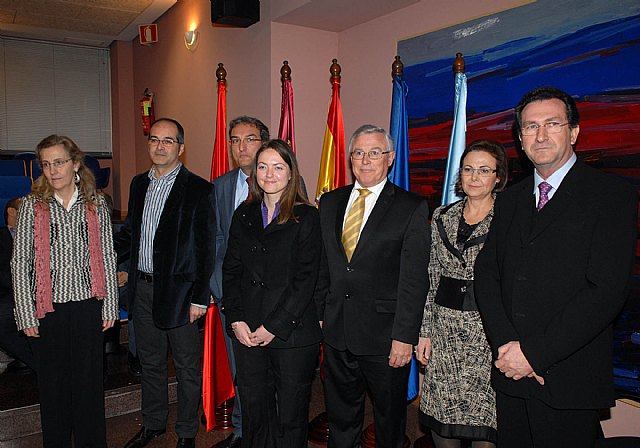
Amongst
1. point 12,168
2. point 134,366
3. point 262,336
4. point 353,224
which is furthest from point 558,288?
point 12,168

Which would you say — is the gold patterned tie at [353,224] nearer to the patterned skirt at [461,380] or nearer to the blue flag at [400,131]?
the patterned skirt at [461,380]

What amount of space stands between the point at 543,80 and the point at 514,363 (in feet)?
5.23

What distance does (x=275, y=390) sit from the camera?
232 cm

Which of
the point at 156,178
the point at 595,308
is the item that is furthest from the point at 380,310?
the point at 156,178

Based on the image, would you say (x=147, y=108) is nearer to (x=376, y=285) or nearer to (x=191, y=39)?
(x=191, y=39)

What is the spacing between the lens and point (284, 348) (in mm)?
2168

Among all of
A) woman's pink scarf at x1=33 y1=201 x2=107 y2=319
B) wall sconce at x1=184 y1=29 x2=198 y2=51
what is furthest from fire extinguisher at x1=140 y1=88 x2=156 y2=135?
woman's pink scarf at x1=33 y1=201 x2=107 y2=319

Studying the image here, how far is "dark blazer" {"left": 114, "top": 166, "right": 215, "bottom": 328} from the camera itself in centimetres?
253

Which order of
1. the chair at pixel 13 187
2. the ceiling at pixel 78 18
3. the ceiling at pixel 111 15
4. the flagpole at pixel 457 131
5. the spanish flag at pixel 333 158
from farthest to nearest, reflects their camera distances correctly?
the ceiling at pixel 78 18
the chair at pixel 13 187
the ceiling at pixel 111 15
the spanish flag at pixel 333 158
the flagpole at pixel 457 131

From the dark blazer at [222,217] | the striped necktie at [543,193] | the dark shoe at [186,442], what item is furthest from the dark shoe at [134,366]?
the striped necktie at [543,193]

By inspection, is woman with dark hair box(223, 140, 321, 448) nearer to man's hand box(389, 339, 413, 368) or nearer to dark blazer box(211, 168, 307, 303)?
man's hand box(389, 339, 413, 368)

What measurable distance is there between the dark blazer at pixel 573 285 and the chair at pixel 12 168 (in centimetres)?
728

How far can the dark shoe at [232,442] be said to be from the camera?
2.79 meters

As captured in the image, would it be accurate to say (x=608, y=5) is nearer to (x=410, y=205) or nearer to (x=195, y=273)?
(x=410, y=205)
